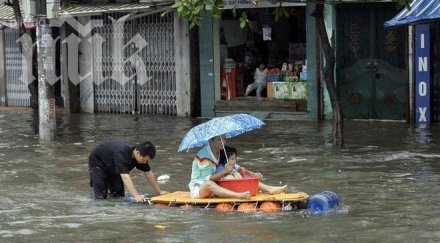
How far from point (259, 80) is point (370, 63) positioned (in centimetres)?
288

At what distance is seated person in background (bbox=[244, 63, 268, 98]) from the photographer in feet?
66.1

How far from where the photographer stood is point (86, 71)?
22922 mm

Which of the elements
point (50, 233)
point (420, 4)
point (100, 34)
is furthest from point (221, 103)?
point (50, 233)

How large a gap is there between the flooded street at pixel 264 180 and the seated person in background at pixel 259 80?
1.26 m

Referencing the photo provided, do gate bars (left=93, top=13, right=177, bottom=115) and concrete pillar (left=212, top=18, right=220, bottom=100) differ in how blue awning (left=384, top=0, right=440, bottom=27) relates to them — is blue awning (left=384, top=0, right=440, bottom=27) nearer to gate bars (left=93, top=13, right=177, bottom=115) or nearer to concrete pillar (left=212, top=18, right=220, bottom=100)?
concrete pillar (left=212, top=18, right=220, bottom=100)

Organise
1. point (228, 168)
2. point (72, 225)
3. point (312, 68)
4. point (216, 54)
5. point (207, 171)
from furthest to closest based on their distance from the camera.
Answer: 1. point (216, 54)
2. point (312, 68)
3. point (207, 171)
4. point (228, 168)
5. point (72, 225)

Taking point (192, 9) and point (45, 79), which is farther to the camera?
point (45, 79)

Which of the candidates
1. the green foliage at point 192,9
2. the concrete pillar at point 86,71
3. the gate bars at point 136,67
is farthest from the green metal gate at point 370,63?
the concrete pillar at point 86,71

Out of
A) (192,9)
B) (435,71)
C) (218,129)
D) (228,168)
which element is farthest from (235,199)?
(435,71)

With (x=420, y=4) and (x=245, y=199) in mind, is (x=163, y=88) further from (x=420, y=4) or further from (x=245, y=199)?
(x=245, y=199)

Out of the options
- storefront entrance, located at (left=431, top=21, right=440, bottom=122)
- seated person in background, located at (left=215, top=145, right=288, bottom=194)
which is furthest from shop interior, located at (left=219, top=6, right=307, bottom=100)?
seated person in background, located at (left=215, top=145, right=288, bottom=194)

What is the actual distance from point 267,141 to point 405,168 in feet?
13.0

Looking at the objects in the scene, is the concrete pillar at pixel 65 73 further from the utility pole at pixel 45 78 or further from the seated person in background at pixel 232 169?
the seated person in background at pixel 232 169

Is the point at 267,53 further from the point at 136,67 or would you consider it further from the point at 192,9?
the point at 192,9
